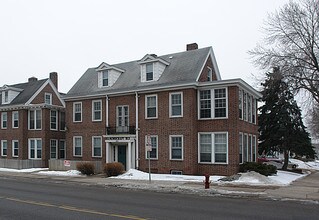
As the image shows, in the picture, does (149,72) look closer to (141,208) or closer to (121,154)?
(121,154)

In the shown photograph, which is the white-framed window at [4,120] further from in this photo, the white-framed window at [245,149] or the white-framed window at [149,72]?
the white-framed window at [245,149]

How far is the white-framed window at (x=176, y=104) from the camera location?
2558cm

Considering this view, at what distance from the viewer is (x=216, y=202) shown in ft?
45.6

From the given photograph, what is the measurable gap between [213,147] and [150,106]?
5880mm

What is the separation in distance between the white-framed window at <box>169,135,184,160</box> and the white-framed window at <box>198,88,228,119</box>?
2.24 meters

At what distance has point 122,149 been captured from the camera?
95.5 feet

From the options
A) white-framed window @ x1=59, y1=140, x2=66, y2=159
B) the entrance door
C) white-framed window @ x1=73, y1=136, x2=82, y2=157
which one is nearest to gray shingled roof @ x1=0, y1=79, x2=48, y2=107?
white-framed window @ x1=59, y1=140, x2=66, y2=159

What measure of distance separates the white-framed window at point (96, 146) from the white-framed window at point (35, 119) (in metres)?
7.81

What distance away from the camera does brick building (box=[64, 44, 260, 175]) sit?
80.4 ft

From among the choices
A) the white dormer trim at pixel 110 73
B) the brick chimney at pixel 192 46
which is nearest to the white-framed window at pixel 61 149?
the white dormer trim at pixel 110 73

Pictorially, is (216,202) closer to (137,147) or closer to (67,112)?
(137,147)

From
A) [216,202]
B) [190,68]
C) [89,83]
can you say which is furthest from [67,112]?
[216,202]

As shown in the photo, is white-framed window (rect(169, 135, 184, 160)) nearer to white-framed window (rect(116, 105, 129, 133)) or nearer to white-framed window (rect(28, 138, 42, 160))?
white-framed window (rect(116, 105, 129, 133))

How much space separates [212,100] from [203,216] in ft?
49.4
